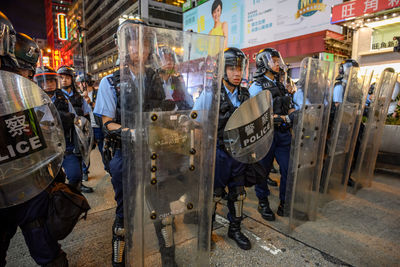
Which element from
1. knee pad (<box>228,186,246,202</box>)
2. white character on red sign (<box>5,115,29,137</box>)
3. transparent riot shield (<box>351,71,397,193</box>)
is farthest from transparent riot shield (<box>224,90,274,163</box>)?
transparent riot shield (<box>351,71,397,193</box>)

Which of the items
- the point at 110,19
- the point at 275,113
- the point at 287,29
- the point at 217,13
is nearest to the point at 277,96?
the point at 275,113

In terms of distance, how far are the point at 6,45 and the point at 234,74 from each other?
1.86 m

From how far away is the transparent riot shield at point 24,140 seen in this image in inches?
48.0

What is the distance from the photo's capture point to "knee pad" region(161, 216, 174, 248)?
1578mm

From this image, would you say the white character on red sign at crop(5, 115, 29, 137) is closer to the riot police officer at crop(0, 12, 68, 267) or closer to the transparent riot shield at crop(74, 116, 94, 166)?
the riot police officer at crop(0, 12, 68, 267)

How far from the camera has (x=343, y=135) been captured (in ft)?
11.1

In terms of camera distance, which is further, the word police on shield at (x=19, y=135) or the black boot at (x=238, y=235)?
the black boot at (x=238, y=235)

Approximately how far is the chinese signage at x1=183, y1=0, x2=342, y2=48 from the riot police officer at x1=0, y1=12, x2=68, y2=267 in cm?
1078

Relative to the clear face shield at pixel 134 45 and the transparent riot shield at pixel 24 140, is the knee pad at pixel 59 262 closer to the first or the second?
the transparent riot shield at pixel 24 140

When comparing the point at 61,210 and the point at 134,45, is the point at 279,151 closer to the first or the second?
the point at 134,45

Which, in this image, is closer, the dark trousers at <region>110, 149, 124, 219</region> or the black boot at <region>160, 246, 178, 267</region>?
the black boot at <region>160, 246, 178, 267</region>

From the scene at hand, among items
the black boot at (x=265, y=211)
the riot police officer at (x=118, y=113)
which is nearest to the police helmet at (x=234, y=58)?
the riot police officer at (x=118, y=113)

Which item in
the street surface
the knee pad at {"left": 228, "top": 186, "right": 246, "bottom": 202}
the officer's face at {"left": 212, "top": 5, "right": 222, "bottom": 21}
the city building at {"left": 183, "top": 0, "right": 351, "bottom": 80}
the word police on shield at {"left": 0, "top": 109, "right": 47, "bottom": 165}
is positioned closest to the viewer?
the word police on shield at {"left": 0, "top": 109, "right": 47, "bottom": 165}

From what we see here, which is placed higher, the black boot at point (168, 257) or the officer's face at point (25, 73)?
the officer's face at point (25, 73)
